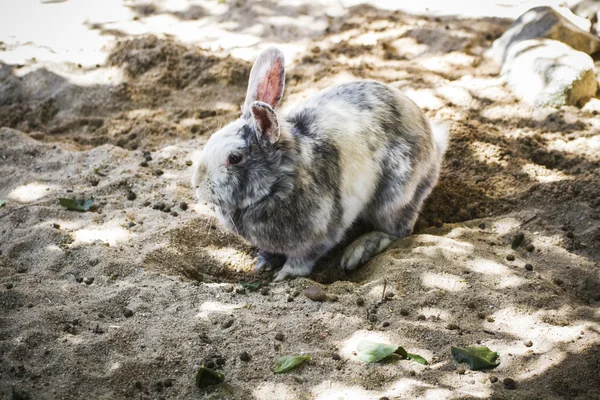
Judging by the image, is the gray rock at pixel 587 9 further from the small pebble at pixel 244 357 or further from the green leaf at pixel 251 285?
the small pebble at pixel 244 357

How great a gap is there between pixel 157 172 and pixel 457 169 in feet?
8.83

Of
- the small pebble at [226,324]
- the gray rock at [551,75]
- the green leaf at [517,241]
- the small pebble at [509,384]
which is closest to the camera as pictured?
the small pebble at [509,384]

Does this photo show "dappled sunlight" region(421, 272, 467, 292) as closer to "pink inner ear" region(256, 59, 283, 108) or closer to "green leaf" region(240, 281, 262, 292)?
"green leaf" region(240, 281, 262, 292)

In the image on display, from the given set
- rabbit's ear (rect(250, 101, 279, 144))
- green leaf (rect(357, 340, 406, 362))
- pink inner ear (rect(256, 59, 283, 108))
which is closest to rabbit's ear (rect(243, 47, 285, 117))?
pink inner ear (rect(256, 59, 283, 108))

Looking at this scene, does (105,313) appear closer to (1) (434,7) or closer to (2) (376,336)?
(2) (376,336)

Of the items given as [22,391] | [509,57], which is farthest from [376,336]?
[509,57]

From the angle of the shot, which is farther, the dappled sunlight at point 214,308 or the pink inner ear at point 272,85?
the pink inner ear at point 272,85

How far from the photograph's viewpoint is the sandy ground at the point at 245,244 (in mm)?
3078

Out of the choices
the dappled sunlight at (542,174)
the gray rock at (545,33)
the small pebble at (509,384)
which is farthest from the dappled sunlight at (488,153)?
the small pebble at (509,384)

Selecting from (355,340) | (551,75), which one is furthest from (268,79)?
(551,75)

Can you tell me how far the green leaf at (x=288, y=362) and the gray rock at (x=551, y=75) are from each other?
3970mm

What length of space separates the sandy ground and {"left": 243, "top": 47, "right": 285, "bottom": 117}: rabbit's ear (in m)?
1.16

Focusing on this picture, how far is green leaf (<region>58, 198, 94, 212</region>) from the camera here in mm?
4648

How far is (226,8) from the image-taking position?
785 centimetres
